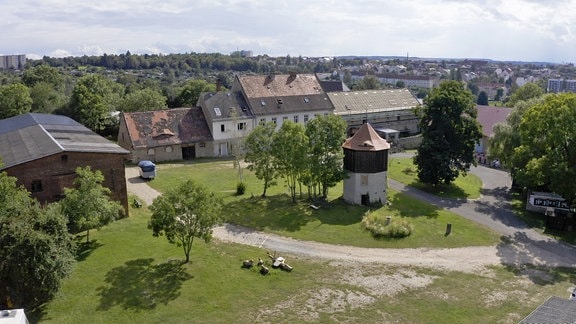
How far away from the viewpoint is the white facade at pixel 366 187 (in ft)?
152

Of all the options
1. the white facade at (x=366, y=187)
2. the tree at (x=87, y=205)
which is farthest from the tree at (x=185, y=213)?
the white facade at (x=366, y=187)

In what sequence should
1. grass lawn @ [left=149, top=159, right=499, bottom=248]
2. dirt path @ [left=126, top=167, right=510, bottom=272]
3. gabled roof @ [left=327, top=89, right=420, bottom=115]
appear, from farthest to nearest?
gabled roof @ [left=327, top=89, right=420, bottom=115] < grass lawn @ [left=149, top=159, right=499, bottom=248] < dirt path @ [left=126, top=167, right=510, bottom=272]

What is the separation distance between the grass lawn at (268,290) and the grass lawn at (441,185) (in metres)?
18.8

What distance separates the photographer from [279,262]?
32219mm

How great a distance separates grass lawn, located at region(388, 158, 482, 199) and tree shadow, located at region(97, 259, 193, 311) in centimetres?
3161

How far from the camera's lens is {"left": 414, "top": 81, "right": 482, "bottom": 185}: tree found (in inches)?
1993

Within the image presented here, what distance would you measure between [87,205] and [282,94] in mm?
43113

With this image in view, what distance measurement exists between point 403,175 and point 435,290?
96.9 ft

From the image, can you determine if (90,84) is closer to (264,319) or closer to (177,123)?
(177,123)

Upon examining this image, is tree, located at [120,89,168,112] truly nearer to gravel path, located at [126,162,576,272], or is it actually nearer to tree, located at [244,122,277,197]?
tree, located at [244,122,277,197]

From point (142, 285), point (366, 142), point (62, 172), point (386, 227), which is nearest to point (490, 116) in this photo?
point (366, 142)

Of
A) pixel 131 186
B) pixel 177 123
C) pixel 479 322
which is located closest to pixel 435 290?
pixel 479 322

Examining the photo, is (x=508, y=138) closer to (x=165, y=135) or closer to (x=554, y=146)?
(x=554, y=146)

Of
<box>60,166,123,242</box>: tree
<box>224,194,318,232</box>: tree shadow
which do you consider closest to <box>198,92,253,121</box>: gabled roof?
<box>224,194,318,232</box>: tree shadow
